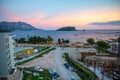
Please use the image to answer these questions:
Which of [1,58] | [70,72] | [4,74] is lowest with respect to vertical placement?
[70,72]

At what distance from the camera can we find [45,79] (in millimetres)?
3957

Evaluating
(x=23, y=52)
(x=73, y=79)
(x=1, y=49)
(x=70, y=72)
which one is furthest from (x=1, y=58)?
(x=23, y=52)

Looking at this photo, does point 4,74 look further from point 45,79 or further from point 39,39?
point 39,39

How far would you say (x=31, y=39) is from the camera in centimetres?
1199

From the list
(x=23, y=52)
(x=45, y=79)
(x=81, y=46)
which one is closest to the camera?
(x=45, y=79)

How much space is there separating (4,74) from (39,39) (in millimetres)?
9441

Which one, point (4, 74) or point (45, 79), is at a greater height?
point (4, 74)

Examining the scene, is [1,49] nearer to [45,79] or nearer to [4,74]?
[4,74]

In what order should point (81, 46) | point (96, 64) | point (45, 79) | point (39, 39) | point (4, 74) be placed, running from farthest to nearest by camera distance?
point (39, 39) < point (81, 46) < point (96, 64) < point (45, 79) < point (4, 74)

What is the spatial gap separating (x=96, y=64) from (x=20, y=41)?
7539mm

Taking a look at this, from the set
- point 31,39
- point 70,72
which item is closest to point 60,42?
point 31,39

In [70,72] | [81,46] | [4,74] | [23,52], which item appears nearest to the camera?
[4,74]

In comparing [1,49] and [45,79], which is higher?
[1,49]

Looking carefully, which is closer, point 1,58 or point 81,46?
point 1,58
